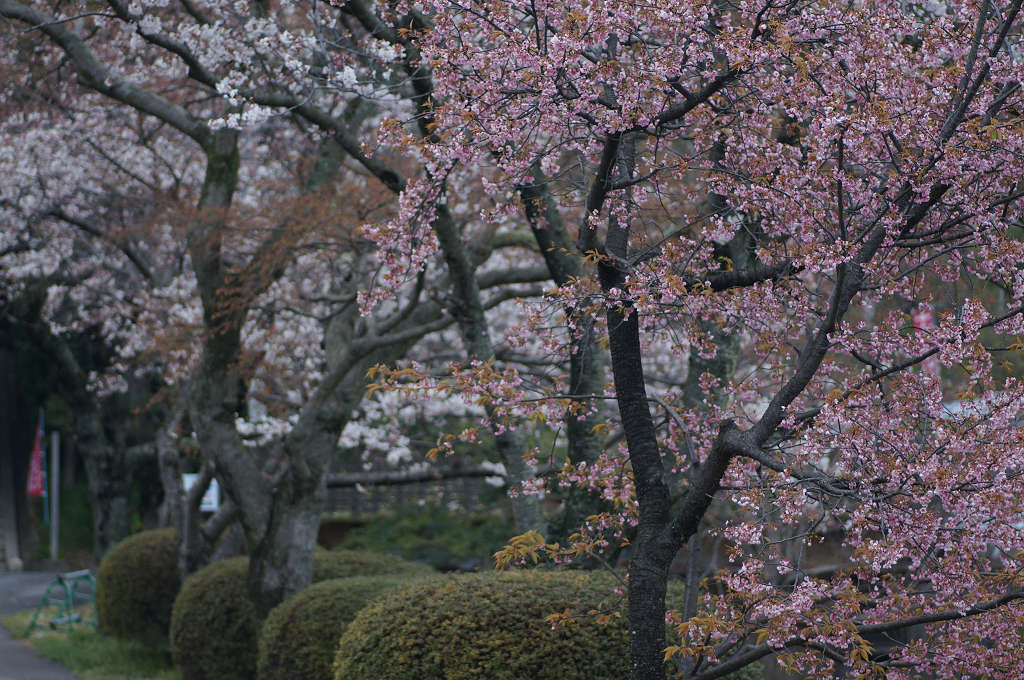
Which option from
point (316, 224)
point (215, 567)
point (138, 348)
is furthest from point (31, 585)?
point (316, 224)

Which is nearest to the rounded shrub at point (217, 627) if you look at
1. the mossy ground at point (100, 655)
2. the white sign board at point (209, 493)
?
the mossy ground at point (100, 655)

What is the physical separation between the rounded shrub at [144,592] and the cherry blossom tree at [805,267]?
8892 millimetres

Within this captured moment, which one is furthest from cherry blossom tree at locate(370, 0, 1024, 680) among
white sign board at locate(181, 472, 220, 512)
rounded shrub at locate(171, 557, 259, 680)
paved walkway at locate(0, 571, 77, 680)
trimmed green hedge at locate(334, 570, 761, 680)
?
white sign board at locate(181, 472, 220, 512)

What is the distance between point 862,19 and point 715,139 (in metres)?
0.80

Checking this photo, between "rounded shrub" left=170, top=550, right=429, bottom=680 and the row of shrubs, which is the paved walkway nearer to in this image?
"rounded shrub" left=170, top=550, right=429, bottom=680

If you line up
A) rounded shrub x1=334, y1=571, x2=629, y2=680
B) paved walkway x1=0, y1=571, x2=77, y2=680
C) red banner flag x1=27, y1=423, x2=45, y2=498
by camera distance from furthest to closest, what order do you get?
red banner flag x1=27, y1=423, x2=45, y2=498 < paved walkway x1=0, y1=571, x2=77, y2=680 < rounded shrub x1=334, y1=571, x2=629, y2=680

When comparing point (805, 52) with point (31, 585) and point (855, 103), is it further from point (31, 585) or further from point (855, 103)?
point (31, 585)

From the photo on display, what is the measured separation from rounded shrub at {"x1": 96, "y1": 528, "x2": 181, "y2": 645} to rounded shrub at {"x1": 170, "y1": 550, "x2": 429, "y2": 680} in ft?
9.02

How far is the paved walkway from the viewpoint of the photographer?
11.2m

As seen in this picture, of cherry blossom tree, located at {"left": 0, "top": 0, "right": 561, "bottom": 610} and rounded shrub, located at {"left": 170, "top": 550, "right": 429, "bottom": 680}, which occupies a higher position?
cherry blossom tree, located at {"left": 0, "top": 0, "right": 561, "bottom": 610}

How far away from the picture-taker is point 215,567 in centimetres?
972

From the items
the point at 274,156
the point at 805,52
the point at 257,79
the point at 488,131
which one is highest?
the point at 274,156

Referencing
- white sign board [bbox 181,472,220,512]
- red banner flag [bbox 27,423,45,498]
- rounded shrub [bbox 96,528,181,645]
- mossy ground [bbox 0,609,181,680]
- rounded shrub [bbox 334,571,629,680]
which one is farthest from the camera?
red banner flag [bbox 27,423,45,498]

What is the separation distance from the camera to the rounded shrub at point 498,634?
5246 millimetres
